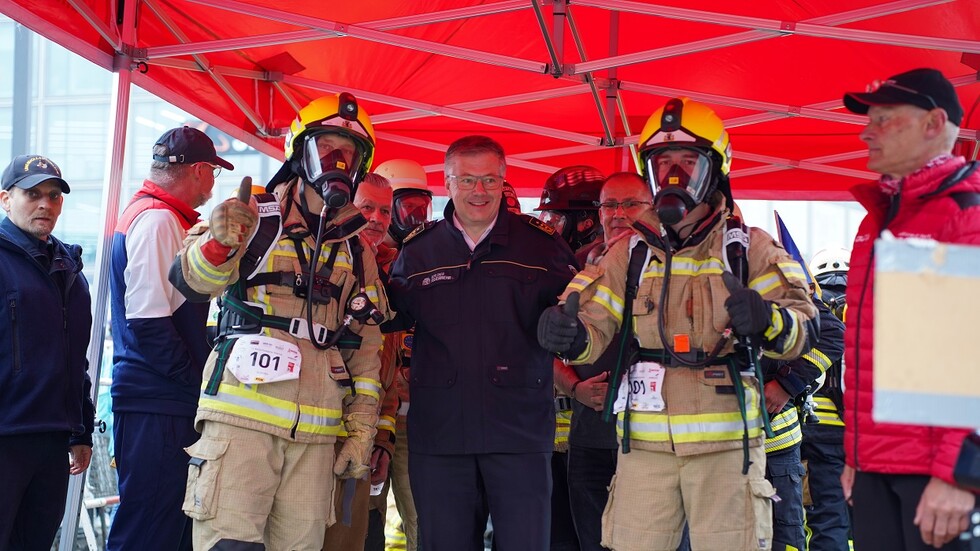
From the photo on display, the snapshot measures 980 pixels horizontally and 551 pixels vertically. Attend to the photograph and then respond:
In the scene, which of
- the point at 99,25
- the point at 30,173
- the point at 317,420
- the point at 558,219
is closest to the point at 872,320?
the point at 317,420

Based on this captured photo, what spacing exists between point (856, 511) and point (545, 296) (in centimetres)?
175

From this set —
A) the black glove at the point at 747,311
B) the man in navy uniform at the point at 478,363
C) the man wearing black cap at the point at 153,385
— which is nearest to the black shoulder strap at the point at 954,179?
the black glove at the point at 747,311

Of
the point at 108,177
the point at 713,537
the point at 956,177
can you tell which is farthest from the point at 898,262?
the point at 108,177

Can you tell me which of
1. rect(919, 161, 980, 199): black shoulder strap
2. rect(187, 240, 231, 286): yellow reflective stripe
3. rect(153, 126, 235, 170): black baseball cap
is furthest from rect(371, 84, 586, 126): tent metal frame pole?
rect(919, 161, 980, 199): black shoulder strap

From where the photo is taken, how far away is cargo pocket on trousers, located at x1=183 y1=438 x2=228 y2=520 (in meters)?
3.60

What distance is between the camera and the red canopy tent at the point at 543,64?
5.85 metres

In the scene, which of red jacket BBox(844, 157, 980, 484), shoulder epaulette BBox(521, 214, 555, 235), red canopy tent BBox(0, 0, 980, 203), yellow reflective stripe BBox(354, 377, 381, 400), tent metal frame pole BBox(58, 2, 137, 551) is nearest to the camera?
red jacket BBox(844, 157, 980, 484)

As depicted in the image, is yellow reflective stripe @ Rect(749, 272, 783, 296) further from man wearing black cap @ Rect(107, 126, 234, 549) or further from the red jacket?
man wearing black cap @ Rect(107, 126, 234, 549)

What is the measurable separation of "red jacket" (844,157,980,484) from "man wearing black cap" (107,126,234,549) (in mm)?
3110

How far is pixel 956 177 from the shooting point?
119 inches

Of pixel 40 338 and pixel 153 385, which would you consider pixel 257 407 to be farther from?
pixel 40 338

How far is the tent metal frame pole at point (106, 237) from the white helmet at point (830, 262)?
490 cm

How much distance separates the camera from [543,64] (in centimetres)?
638

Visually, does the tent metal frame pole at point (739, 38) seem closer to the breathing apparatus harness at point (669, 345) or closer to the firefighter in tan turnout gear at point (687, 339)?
the firefighter in tan turnout gear at point (687, 339)
